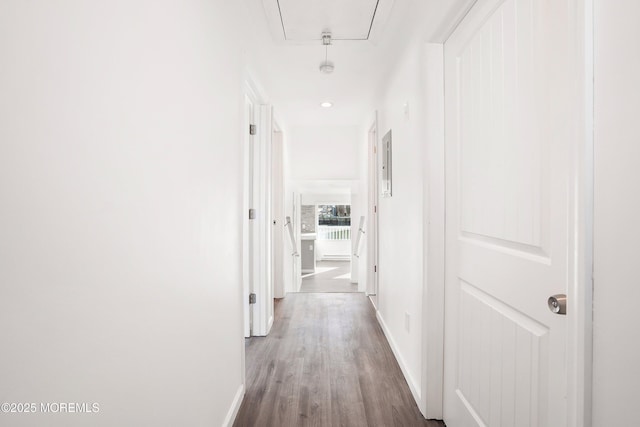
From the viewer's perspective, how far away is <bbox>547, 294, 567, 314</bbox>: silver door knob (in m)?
0.91

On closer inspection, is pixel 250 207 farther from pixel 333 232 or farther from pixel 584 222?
pixel 333 232

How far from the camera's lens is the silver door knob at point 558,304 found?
91cm

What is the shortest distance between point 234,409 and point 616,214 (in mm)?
1797

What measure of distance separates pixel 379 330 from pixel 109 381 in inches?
103

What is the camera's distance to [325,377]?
224 centimetres

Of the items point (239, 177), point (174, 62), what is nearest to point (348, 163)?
point (239, 177)

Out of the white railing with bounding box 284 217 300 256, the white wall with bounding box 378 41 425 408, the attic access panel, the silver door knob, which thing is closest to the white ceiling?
the attic access panel

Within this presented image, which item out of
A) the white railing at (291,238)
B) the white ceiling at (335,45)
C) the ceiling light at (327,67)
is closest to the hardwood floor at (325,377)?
the white railing at (291,238)

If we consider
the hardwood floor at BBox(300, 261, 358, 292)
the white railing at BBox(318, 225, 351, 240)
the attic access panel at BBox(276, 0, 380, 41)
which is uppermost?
the attic access panel at BBox(276, 0, 380, 41)

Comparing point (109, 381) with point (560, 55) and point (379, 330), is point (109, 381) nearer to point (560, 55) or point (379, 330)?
point (560, 55)

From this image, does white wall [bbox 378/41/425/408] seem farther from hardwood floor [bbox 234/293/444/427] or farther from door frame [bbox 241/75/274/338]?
door frame [bbox 241/75/274/338]

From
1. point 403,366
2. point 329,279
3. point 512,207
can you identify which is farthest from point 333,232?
point 512,207

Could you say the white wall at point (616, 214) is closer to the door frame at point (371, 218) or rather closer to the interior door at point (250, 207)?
the interior door at point (250, 207)

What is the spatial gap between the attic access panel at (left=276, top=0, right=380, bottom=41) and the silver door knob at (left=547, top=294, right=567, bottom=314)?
6.36ft
